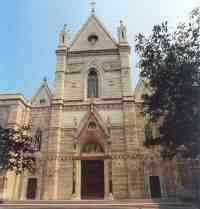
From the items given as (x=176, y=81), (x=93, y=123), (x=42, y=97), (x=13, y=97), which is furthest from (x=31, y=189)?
(x=176, y=81)

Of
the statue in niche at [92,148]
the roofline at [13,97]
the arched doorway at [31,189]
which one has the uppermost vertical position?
the roofline at [13,97]

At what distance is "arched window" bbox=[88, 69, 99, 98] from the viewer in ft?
83.3

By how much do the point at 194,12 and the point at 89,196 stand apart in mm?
16973

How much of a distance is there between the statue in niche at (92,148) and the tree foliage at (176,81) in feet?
34.3

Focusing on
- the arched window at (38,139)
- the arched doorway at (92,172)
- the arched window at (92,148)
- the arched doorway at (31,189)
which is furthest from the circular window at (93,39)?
the arched doorway at (31,189)

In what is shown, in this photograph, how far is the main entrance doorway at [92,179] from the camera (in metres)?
21.3

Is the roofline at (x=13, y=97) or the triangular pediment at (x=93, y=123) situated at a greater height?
the roofline at (x=13, y=97)

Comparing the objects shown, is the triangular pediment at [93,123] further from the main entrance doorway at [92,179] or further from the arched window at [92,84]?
the main entrance doorway at [92,179]

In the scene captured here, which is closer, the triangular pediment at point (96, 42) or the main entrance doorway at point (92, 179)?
the main entrance doorway at point (92, 179)

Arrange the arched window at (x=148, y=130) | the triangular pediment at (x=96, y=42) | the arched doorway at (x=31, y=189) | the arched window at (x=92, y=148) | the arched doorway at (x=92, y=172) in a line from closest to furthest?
1. the arched doorway at (x=31, y=189)
2. the arched doorway at (x=92, y=172)
3. the arched window at (x=92, y=148)
4. the arched window at (x=148, y=130)
5. the triangular pediment at (x=96, y=42)

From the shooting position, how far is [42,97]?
83.2 ft

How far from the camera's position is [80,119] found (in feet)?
77.6

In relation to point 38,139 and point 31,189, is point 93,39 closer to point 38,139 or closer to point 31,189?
point 38,139

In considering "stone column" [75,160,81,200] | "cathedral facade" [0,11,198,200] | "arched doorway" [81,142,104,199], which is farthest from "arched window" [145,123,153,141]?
"stone column" [75,160,81,200]
